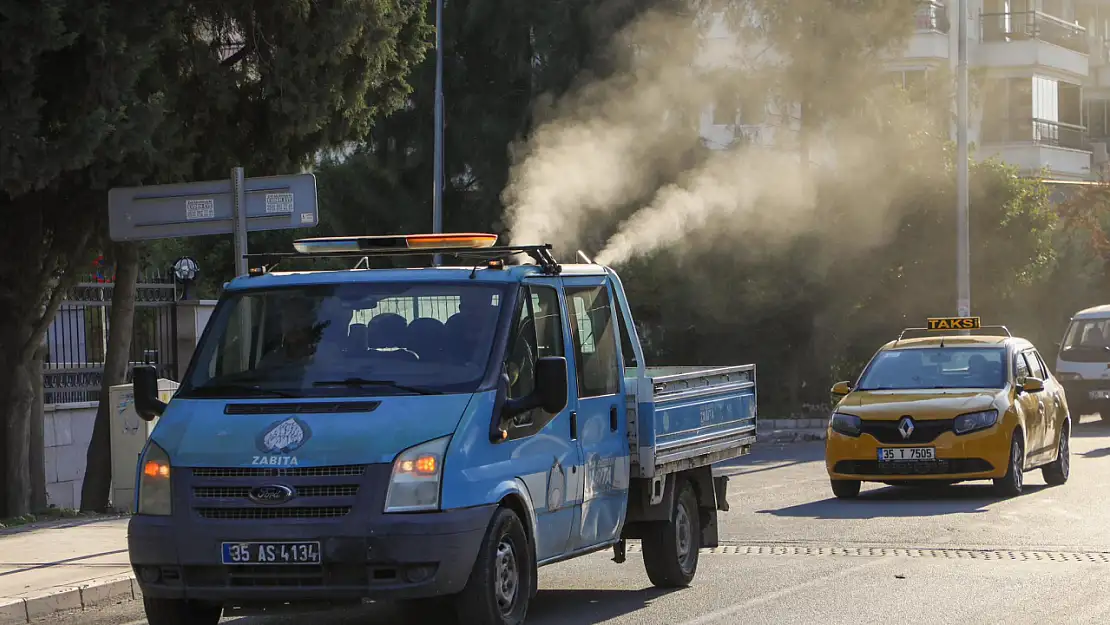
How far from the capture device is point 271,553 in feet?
25.3

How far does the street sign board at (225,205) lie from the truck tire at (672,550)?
156 inches

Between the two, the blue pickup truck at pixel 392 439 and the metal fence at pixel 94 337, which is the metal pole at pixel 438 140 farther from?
the blue pickup truck at pixel 392 439

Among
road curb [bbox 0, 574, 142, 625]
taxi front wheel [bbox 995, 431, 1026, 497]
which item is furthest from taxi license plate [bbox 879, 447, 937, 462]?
road curb [bbox 0, 574, 142, 625]

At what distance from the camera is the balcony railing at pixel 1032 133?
49094 millimetres

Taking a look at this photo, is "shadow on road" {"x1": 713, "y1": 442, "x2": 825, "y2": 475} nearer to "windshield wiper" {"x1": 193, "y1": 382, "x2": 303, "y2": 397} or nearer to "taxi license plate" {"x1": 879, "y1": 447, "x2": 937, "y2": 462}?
"taxi license plate" {"x1": 879, "y1": 447, "x2": 937, "y2": 462}

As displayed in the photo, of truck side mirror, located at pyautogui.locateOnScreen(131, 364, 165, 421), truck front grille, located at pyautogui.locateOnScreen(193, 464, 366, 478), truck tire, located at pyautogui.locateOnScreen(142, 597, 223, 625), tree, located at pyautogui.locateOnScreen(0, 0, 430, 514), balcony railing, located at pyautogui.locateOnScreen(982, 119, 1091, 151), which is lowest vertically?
truck tire, located at pyautogui.locateOnScreen(142, 597, 223, 625)

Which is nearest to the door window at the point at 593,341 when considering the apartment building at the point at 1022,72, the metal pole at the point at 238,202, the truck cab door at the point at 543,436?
the truck cab door at the point at 543,436

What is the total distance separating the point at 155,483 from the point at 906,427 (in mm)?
9701

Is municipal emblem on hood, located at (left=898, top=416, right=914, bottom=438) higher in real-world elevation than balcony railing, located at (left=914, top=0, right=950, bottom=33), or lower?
lower

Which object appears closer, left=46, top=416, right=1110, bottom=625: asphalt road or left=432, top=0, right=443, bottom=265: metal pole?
left=46, top=416, right=1110, bottom=625: asphalt road

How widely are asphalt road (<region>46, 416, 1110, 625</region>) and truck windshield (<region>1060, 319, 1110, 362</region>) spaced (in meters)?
15.0

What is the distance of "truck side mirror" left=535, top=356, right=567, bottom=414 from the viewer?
8.26 metres

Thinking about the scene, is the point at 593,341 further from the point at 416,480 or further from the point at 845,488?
the point at 845,488

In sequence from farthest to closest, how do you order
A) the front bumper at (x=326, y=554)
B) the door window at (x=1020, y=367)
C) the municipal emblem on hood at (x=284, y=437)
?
the door window at (x=1020, y=367)
the municipal emblem on hood at (x=284, y=437)
the front bumper at (x=326, y=554)
